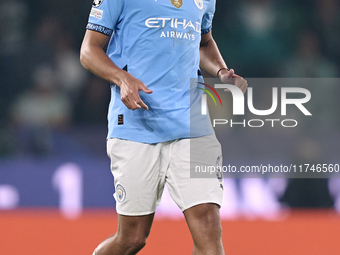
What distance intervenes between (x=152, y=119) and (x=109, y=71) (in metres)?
0.32

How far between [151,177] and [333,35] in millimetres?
4517

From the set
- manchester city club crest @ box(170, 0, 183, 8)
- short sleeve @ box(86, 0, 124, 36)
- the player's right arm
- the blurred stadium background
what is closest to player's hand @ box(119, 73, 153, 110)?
the player's right arm

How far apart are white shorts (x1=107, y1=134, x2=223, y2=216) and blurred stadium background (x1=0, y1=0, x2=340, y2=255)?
53.9 inches

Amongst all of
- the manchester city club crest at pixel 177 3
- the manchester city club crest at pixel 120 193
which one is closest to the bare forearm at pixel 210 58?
the manchester city club crest at pixel 177 3

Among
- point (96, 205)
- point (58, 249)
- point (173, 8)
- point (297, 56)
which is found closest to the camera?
point (173, 8)

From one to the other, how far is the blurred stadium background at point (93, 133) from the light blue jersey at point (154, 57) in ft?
4.95

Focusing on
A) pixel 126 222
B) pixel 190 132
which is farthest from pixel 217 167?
pixel 126 222

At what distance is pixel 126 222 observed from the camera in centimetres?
260

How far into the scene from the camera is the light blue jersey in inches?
101

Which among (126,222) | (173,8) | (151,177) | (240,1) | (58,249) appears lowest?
(58,249)

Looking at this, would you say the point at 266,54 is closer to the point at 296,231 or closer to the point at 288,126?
the point at 288,126

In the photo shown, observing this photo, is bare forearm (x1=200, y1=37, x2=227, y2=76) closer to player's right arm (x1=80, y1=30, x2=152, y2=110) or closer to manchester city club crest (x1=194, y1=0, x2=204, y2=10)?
manchester city club crest (x1=194, y1=0, x2=204, y2=10)

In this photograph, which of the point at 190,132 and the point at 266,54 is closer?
the point at 190,132

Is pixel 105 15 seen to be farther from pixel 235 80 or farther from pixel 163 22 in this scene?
pixel 235 80
